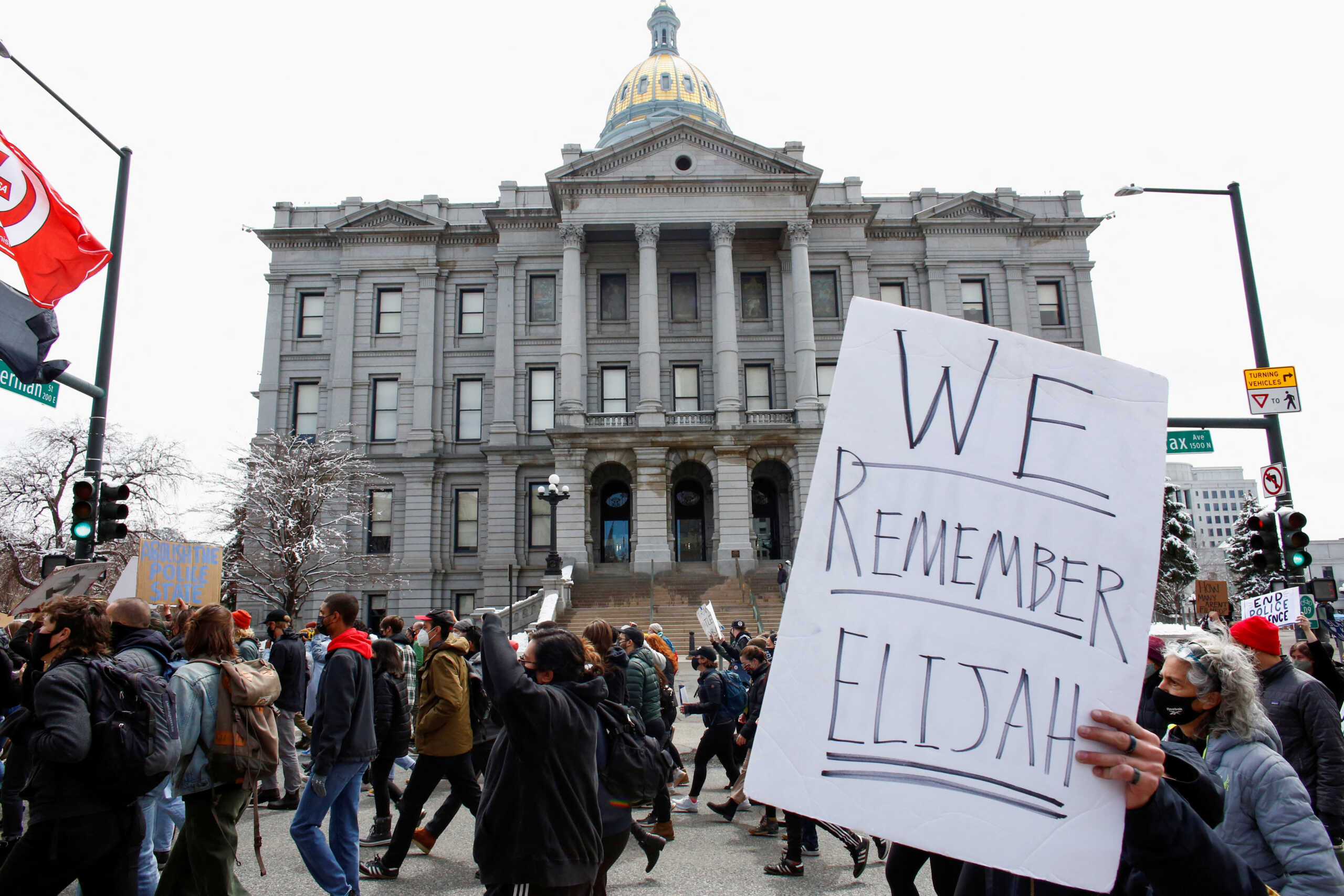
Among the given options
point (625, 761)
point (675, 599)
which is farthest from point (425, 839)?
point (675, 599)

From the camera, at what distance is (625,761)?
15.5ft

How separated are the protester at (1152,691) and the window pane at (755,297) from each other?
31593mm

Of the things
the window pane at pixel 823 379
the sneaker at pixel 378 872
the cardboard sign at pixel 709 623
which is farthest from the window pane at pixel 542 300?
the sneaker at pixel 378 872

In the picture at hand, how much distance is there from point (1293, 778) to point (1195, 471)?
217m

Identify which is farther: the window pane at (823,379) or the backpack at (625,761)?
the window pane at (823,379)

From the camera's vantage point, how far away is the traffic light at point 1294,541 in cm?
1254

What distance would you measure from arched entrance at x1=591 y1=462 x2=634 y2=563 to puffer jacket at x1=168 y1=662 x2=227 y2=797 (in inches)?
1277

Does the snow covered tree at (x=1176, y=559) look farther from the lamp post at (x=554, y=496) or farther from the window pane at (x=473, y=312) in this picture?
the window pane at (x=473, y=312)

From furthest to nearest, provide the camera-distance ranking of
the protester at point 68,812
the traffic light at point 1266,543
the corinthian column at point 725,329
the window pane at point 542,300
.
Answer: the window pane at point 542,300
the corinthian column at point 725,329
the traffic light at point 1266,543
the protester at point 68,812

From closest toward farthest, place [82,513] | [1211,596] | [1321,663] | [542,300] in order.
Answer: [1321,663] < [82,513] < [1211,596] < [542,300]

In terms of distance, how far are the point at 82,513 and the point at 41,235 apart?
3931mm

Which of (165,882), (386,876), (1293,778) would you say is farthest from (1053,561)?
(386,876)

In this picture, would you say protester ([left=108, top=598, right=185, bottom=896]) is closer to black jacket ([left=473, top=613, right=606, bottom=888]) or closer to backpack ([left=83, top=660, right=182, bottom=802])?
backpack ([left=83, top=660, right=182, bottom=802])

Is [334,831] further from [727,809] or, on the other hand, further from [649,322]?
[649,322]
